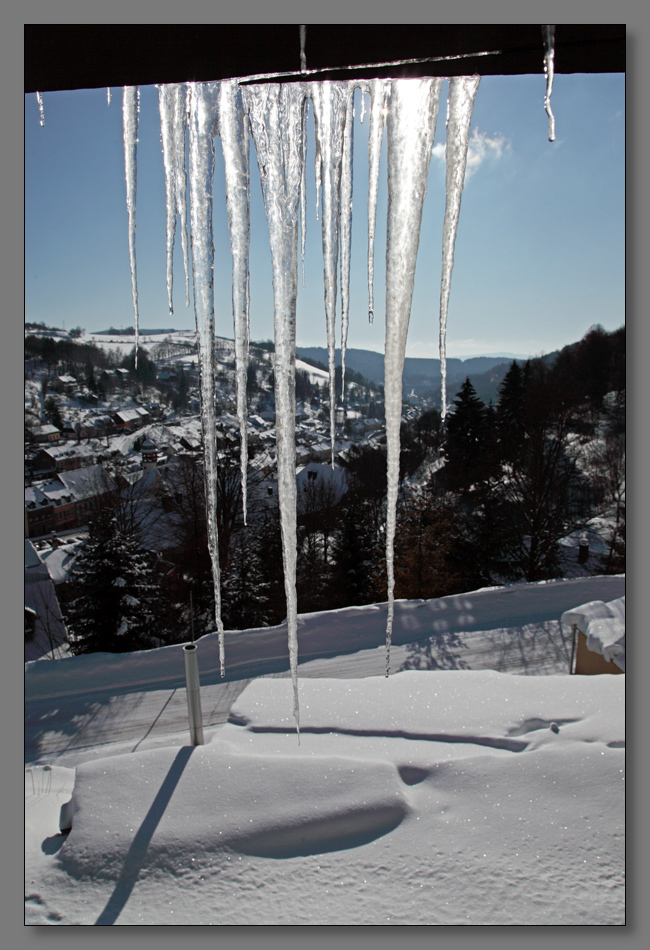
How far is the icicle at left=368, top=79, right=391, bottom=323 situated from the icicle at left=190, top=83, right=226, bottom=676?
0.59 metres

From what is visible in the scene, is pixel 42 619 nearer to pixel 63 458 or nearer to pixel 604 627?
pixel 63 458

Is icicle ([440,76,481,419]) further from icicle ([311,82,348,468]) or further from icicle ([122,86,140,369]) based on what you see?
icicle ([122,86,140,369])

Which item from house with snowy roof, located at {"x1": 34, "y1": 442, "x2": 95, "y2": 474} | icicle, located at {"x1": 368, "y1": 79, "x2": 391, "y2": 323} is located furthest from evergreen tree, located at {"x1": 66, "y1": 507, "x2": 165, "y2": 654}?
icicle, located at {"x1": 368, "y1": 79, "x2": 391, "y2": 323}

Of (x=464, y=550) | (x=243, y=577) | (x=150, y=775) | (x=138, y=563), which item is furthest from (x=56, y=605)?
(x=150, y=775)

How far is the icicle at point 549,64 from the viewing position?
51.8 inches

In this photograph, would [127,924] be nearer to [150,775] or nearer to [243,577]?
[150,775]

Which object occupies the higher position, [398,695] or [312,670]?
[398,695]

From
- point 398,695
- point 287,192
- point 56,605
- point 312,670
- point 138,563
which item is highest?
point 287,192

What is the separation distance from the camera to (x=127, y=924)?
5.25ft

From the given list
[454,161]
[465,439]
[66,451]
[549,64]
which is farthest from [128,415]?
[549,64]

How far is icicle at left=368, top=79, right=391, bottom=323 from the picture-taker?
1.65 m

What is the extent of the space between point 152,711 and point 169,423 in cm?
1041

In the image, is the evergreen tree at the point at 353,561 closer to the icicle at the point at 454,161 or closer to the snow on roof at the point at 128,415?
the snow on roof at the point at 128,415

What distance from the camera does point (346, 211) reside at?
2.02m
